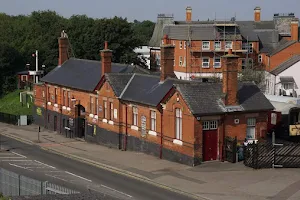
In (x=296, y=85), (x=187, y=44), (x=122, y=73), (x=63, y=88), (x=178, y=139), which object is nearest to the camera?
(x=178, y=139)

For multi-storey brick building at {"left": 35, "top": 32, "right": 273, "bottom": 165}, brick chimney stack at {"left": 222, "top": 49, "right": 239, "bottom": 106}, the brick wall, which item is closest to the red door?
multi-storey brick building at {"left": 35, "top": 32, "right": 273, "bottom": 165}

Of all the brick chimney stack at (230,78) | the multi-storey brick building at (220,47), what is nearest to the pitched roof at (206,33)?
the multi-storey brick building at (220,47)

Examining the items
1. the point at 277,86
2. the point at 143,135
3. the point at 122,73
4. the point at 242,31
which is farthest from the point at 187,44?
the point at 143,135

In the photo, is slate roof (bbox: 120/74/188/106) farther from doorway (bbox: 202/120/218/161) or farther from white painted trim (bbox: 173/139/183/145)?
doorway (bbox: 202/120/218/161)

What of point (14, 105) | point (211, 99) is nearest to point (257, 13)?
point (14, 105)

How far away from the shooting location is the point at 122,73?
4972 centimetres

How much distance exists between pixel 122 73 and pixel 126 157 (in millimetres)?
8402

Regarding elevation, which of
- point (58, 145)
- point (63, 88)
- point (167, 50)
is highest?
point (167, 50)

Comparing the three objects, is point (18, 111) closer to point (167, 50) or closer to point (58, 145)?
point (58, 145)

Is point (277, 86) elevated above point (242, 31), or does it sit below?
below

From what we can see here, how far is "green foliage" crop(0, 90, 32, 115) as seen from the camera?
7294cm

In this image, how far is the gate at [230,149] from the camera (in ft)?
130

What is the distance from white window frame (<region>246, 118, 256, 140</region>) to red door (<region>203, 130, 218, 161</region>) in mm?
2881

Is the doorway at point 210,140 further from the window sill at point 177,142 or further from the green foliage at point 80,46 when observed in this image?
the green foliage at point 80,46
